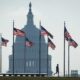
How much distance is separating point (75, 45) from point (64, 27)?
416 centimetres

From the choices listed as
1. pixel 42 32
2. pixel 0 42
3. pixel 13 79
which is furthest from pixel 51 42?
pixel 13 79

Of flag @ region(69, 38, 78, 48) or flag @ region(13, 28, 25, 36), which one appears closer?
flag @ region(13, 28, 25, 36)

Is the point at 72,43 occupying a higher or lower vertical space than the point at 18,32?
lower

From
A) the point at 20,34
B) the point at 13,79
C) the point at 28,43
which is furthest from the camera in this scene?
the point at 28,43

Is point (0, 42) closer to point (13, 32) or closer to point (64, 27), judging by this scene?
point (13, 32)

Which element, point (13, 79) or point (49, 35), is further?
point (49, 35)

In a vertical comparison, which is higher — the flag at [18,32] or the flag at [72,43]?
the flag at [18,32]

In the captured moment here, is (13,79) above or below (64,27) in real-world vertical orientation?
below

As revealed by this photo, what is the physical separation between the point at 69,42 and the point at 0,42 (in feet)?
36.9

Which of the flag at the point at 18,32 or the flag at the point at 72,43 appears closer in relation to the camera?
the flag at the point at 18,32

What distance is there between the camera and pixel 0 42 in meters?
93.6

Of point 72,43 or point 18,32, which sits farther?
point 72,43

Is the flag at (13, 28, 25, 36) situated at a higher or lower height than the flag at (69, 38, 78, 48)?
higher

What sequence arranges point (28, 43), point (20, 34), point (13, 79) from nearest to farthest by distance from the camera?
1. point (13, 79)
2. point (20, 34)
3. point (28, 43)
